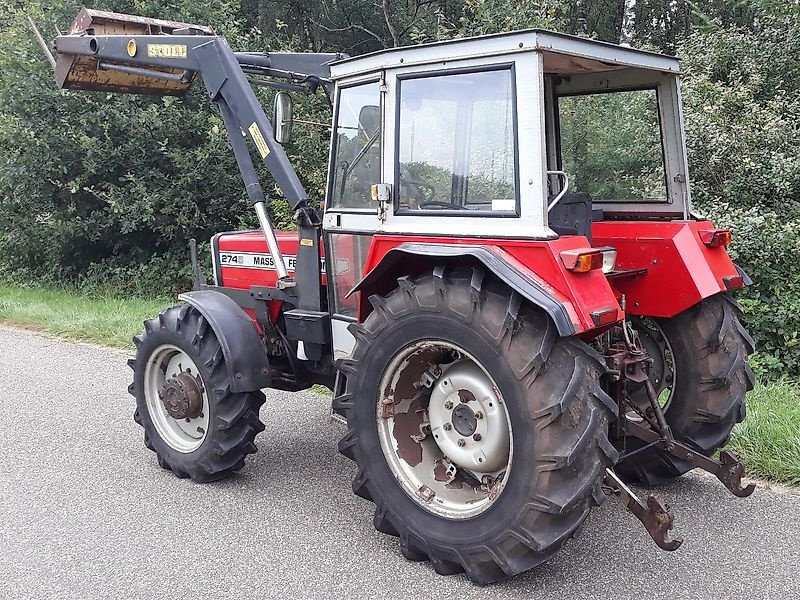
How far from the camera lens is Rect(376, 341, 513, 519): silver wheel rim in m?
3.50

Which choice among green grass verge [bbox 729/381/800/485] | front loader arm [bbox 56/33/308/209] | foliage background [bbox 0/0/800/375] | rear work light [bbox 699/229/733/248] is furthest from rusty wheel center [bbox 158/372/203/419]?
foliage background [bbox 0/0/800/375]

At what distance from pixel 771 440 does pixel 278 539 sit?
3.02 m

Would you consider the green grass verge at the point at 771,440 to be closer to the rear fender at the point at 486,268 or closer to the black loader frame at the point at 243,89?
the rear fender at the point at 486,268

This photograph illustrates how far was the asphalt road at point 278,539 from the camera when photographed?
11.3 ft

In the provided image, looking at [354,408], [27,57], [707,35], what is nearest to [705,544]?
[354,408]

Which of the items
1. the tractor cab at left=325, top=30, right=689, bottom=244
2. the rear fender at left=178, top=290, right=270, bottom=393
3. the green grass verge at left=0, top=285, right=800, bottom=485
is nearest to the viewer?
the tractor cab at left=325, top=30, right=689, bottom=244

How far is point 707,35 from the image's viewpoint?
9.77 m

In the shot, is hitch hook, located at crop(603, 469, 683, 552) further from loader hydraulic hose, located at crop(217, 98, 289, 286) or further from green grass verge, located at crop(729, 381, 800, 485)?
loader hydraulic hose, located at crop(217, 98, 289, 286)

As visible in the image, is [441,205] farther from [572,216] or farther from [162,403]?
[162,403]

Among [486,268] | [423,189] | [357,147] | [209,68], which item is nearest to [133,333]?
[209,68]

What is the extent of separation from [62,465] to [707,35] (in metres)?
8.90

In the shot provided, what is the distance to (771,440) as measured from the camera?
472 centimetres

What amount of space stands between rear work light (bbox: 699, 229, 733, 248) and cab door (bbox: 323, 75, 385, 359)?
1.83 meters

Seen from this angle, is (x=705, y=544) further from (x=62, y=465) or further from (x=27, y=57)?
(x=27, y=57)
